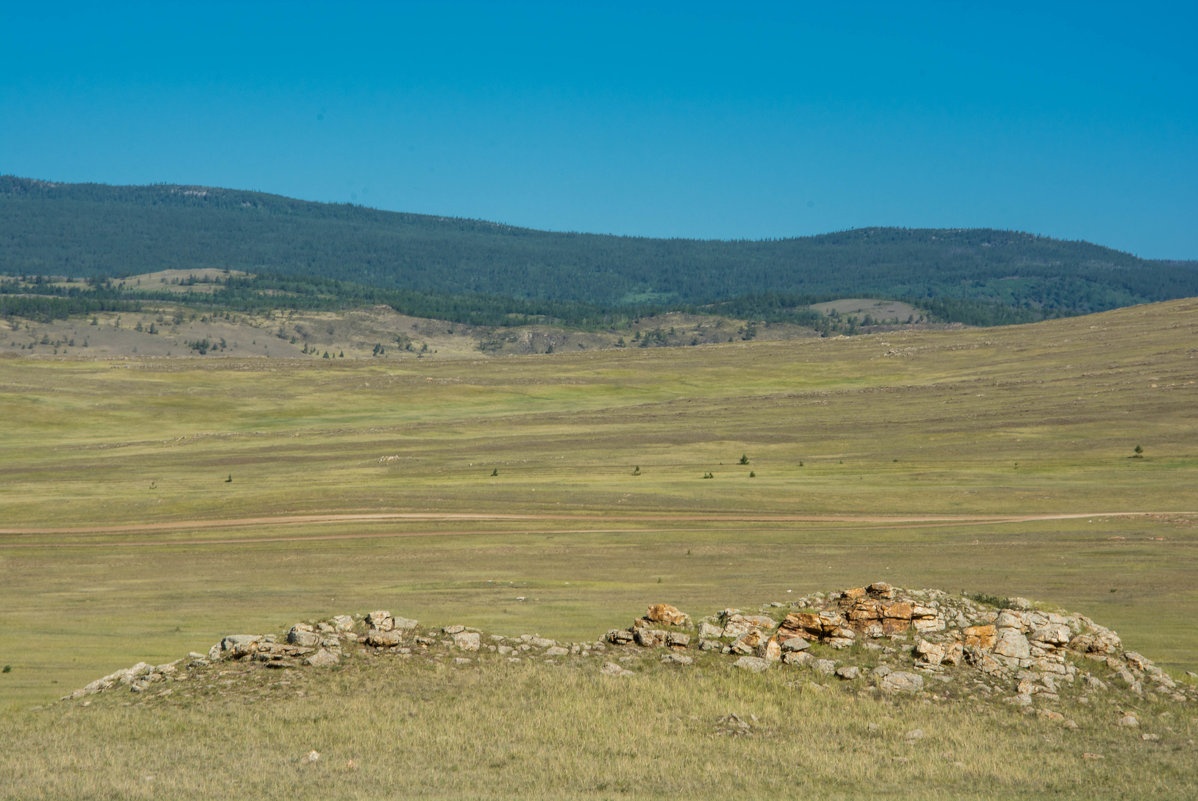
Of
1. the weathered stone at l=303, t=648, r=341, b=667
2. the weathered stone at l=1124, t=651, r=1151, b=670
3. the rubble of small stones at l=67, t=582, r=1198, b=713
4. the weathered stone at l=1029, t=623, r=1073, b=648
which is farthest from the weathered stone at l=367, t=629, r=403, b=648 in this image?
the weathered stone at l=1124, t=651, r=1151, b=670

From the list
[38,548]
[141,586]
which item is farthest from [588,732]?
[38,548]

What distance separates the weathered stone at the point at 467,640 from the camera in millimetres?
21062

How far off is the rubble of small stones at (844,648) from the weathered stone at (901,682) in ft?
0.07

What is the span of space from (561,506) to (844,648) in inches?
1020

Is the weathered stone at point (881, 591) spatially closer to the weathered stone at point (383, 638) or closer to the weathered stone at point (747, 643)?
the weathered stone at point (747, 643)

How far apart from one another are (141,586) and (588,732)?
18.4m

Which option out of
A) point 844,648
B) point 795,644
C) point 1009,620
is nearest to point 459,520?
point 795,644

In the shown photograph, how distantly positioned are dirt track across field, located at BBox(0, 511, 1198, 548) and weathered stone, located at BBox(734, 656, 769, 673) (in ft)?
64.0

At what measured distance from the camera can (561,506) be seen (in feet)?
151

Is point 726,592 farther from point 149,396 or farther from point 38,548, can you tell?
point 149,396

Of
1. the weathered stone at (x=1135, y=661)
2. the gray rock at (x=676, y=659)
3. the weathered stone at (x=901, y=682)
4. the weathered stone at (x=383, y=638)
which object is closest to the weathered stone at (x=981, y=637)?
the weathered stone at (x=901, y=682)

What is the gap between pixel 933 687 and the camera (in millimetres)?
19562

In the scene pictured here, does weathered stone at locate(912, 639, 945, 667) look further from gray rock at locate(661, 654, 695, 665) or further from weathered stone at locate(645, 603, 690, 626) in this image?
weathered stone at locate(645, 603, 690, 626)

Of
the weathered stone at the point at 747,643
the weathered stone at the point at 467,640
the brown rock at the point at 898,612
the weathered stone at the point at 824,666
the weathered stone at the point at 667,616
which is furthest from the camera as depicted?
the weathered stone at the point at 667,616
